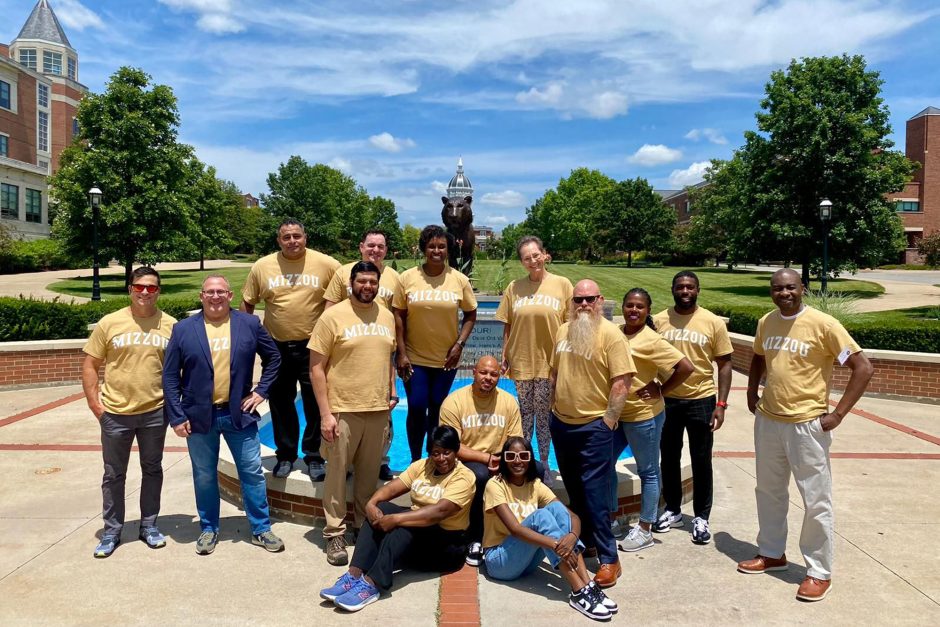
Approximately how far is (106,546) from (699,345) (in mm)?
4500

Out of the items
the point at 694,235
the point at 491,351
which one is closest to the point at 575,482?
the point at 491,351

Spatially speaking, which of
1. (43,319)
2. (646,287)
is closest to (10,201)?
(43,319)

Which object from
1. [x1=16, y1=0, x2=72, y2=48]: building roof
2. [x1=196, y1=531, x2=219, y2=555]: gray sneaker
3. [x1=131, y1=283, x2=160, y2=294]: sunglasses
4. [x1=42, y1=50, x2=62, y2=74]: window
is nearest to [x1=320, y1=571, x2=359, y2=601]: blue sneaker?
[x1=196, y1=531, x2=219, y2=555]: gray sneaker

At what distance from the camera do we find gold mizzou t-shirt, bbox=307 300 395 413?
14.2ft

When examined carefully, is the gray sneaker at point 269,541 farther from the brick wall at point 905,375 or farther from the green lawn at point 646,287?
the green lawn at point 646,287

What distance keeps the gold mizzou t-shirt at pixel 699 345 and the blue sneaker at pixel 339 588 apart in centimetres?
262

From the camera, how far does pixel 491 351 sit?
11922 millimetres

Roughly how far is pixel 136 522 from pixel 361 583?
94.3 inches

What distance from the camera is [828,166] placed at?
25.1m

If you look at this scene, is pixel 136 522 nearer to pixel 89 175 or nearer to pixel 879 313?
pixel 879 313

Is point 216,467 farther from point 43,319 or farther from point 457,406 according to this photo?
point 43,319

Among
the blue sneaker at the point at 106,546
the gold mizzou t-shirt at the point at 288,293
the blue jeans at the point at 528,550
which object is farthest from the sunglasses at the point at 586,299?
the blue sneaker at the point at 106,546

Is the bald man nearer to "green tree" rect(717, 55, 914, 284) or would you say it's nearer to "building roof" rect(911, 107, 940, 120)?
"green tree" rect(717, 55, 914, 284)

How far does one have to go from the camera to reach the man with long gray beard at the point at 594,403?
4.04m
